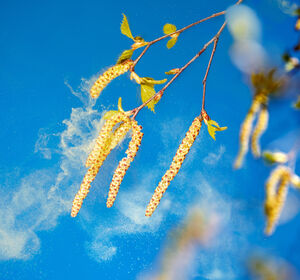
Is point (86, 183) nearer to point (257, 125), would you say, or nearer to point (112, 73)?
point (112, 73)

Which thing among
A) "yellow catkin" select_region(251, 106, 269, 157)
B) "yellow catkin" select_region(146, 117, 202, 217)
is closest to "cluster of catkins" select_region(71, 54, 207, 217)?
"yellow catkin" select_region(146, 117, 202, 217)

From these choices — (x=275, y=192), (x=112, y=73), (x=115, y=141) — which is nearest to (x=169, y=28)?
(x=112, y=73)

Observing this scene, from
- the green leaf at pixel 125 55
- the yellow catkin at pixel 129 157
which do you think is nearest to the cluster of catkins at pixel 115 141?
the yellow catkin at pixel 129 157

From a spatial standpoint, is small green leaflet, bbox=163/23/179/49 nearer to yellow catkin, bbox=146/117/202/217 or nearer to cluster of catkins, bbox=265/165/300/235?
yellow catkin, bbox=146/117/202/217

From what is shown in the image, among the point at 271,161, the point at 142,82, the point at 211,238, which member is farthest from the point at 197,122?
the point at 211,238

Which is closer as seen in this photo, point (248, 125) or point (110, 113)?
point (248, 125)

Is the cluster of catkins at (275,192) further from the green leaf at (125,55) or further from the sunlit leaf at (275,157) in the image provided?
the green leaf at (125,55)

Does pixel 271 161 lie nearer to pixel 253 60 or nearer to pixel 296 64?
pixel 296 64
